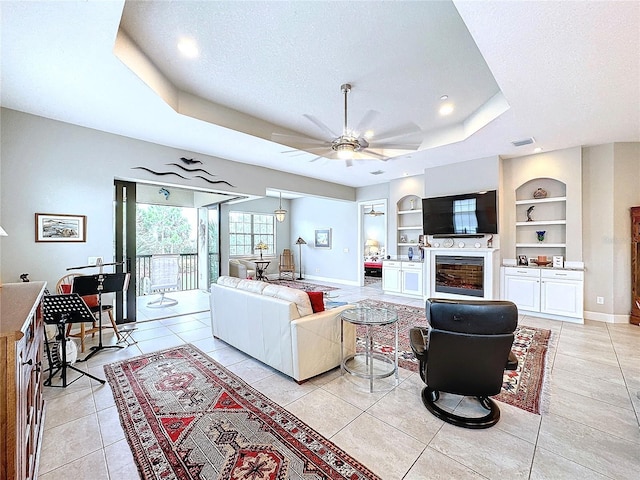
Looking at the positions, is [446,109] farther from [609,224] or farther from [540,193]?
[609,224]

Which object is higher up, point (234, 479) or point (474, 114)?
point (474, 114)

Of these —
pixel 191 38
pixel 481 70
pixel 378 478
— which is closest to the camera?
pixel 378 478

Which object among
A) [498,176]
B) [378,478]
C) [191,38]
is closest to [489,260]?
[498,176]

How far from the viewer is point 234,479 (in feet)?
5.34

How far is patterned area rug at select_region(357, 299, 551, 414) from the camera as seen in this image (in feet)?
8.13

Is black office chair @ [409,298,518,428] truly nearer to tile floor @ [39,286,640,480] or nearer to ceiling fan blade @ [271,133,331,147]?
tile floor @ [39,286,640,480]

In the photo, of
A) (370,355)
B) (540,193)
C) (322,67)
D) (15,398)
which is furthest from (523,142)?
(15,398)

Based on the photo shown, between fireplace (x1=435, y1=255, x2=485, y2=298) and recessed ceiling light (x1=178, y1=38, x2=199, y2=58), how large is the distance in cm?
549

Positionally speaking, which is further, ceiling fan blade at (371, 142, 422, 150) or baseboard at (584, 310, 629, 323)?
baseboard at (584, 310, 629, 323)

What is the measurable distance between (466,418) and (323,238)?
7612mm

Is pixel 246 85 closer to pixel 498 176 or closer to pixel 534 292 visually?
pixel 498 176

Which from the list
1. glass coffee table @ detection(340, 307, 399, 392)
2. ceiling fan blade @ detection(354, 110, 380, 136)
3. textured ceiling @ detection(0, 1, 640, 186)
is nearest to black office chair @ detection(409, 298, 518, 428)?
glass coffee table @ detection(340, 307, 399, 392)

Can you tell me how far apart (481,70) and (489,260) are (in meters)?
3.51

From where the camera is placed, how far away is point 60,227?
12.3 ft
